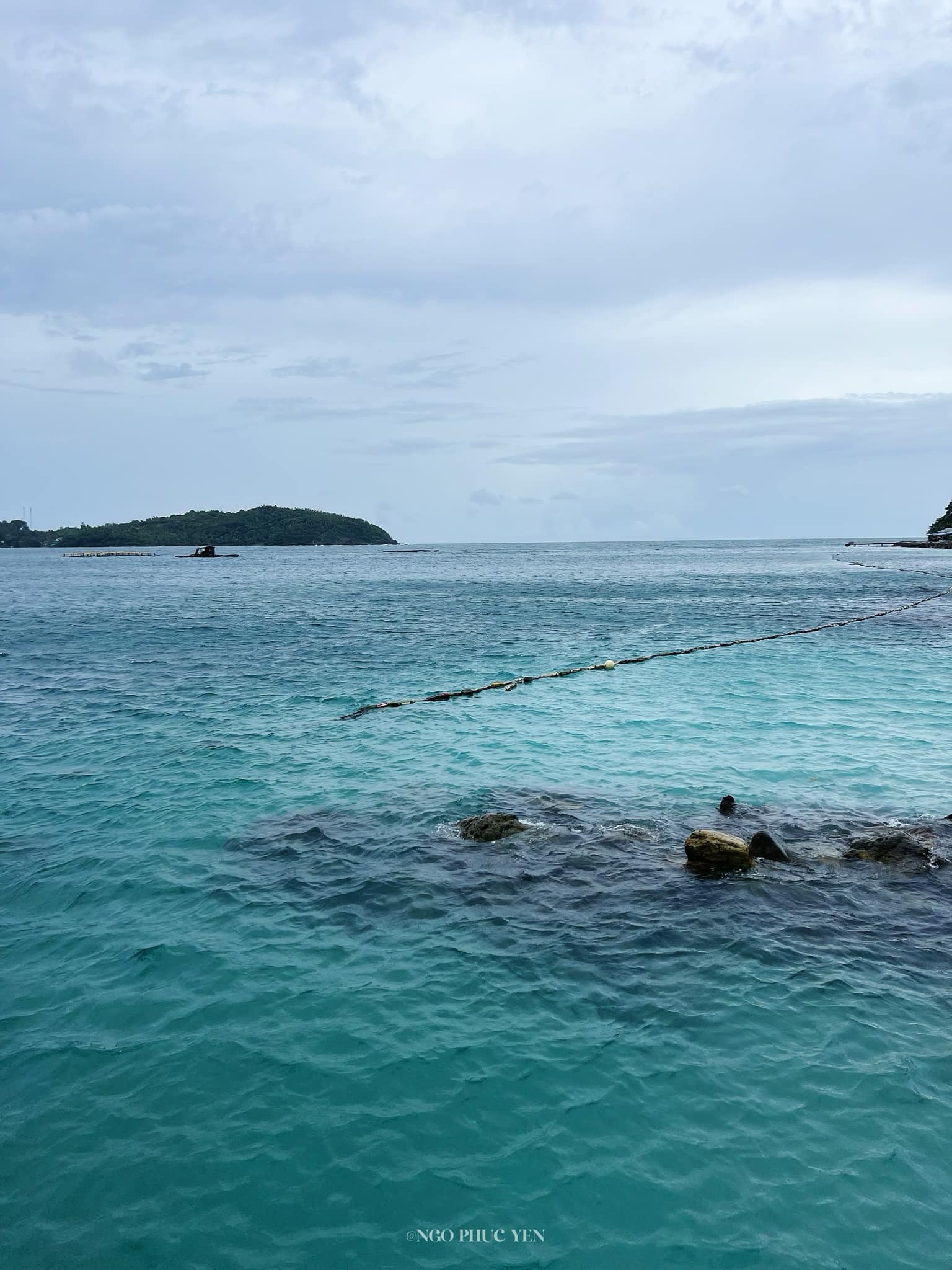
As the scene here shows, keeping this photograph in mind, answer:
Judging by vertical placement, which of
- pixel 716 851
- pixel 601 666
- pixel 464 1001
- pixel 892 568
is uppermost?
pixel 892 568

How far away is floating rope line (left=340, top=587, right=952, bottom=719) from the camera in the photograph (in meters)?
28.1

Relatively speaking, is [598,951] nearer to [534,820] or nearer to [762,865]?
[762,865]

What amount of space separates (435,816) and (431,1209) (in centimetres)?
957

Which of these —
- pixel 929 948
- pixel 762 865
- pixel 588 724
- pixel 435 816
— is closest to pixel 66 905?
pixel 435 816

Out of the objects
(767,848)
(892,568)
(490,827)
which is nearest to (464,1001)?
(490,827)

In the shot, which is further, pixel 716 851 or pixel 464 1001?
pixel 716 851

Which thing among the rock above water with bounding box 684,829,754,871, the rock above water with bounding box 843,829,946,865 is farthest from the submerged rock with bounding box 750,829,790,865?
the rock above water with bounding box 843,829,946,865

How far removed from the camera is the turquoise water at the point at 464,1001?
7.23 meters

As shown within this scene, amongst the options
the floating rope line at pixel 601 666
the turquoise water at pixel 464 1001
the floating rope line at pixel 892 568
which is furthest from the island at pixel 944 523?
the turquoise water at pixel 464 1001

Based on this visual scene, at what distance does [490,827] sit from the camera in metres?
15.4

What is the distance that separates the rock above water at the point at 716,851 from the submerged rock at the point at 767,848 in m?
0.43

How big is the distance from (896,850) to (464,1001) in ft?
27.2

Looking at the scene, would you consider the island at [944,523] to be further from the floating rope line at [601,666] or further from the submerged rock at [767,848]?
the submerged rock at [767,848]

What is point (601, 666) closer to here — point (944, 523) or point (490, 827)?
point (490, 827)
